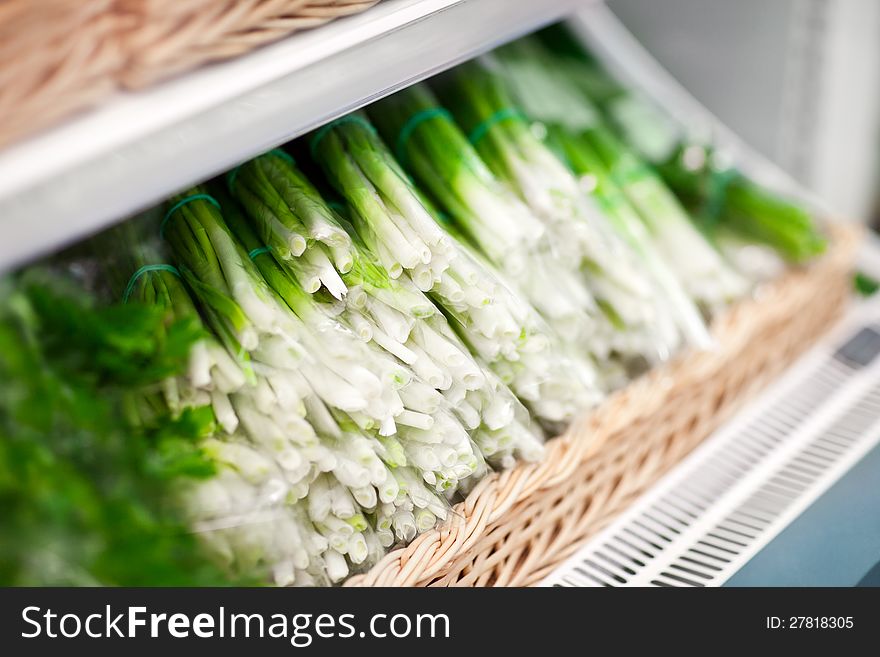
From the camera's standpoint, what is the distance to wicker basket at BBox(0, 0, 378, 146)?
0.69m

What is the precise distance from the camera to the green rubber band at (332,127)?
1180 mm

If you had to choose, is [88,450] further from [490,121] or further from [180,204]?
[490,121]

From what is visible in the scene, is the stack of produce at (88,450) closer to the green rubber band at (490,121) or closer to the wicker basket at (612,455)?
the wicker basket at (612,455)

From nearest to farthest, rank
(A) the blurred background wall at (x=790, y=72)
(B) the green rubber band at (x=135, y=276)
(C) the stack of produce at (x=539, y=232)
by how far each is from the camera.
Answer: (B) the green rubber band at (x=135, y=276) < (C) the stack of produce at (x=539, y=232) < (A) the blurred background wall at (x=790, y=72)

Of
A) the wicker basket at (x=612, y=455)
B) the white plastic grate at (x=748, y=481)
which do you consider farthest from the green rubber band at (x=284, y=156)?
the white plastic grate at (x=748, y=481)

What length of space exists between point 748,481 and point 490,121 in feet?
2.39

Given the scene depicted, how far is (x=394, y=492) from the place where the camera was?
1019 millimetres

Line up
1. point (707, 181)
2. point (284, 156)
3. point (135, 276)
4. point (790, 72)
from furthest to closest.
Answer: point (790, 72)
point (707, 181)
point (284, 156)
point (135, 276)

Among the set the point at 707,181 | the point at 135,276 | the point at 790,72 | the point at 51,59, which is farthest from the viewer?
the point at 790,72

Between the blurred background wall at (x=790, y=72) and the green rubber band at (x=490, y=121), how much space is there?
30.6 inches

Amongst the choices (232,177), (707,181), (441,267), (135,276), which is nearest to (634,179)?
(707,181)

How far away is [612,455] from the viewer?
4.14ft

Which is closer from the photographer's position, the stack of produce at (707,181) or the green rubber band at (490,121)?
the green rubber band at (490,121)
